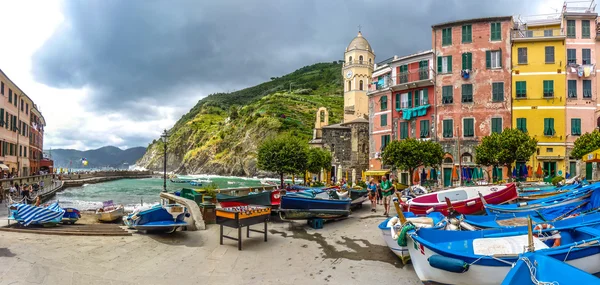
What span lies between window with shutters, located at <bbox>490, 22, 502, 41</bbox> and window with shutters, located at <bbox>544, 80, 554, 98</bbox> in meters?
5.41

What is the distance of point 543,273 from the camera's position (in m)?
4.78

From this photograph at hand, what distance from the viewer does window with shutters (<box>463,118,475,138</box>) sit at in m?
31.2

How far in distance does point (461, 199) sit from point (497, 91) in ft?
64.6

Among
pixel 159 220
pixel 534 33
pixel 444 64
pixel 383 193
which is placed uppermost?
pixel 534 33

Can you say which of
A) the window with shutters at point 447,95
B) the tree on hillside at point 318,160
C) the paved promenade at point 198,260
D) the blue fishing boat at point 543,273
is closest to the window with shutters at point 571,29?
the window with shutters at point 447,95

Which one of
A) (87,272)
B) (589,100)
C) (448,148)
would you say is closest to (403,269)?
(87,272)

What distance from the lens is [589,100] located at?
29.4m

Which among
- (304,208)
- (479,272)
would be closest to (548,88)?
(304,208)

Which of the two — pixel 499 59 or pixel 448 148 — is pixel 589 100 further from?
pixel 448 148

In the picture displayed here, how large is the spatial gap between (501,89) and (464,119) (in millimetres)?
3915

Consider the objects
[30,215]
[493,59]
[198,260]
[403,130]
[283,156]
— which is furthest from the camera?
[403,130]

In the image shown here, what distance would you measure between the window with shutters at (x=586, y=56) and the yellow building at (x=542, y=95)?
5.00 ft

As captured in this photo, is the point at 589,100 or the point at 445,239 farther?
the point at 589,100

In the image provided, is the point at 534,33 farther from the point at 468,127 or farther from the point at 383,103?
the point at 383,103
